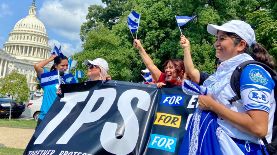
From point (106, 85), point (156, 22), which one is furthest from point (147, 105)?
point (156, 22)

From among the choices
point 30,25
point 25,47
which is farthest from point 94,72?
point 30,25

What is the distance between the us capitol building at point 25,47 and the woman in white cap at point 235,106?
481 feet

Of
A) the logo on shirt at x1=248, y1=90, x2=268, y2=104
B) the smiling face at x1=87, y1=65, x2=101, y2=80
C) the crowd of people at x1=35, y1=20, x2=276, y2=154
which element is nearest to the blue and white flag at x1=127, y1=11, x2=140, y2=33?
the smiling face at x1=87, y1=65, x2=101, y2=80

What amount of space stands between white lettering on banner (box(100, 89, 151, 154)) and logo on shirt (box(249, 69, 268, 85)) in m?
1.89

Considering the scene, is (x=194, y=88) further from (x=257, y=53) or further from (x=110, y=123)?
(x=110, y=123)

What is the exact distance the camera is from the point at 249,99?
2756 millimetres

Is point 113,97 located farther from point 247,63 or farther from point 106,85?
point 247,63

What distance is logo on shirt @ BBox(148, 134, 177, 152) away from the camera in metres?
4.53

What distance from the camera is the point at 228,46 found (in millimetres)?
3059

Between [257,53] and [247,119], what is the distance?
56cm

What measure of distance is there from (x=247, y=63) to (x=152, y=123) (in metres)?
1.97

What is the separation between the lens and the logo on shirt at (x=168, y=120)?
15.5ft

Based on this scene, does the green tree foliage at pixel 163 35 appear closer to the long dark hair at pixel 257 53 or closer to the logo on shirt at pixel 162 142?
the logo on shirt at pixel 162 142

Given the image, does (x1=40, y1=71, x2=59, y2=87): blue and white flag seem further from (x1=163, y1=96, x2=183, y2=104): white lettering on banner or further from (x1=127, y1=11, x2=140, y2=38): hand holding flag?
(x1=163, y1=96, x2=183, y2=104): white lettering on banner
